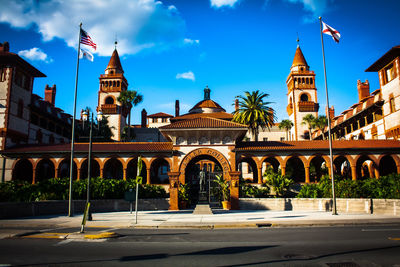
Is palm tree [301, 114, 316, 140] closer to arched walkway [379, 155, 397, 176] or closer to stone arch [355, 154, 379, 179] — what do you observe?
stone arch [355, 154, 379, 179]

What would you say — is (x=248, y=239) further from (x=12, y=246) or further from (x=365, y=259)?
(x=12, y=246)

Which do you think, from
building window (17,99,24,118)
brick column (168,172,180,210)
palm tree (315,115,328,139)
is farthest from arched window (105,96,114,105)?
brick column (168,172,180,210)

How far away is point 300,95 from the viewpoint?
62.8m

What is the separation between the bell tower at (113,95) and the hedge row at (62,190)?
36.9m

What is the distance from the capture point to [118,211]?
79.5 ft

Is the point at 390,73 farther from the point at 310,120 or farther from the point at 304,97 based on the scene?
the point at 304,97

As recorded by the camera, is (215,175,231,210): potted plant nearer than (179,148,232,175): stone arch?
Yes

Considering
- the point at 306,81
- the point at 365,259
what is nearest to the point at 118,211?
the point at 365,259

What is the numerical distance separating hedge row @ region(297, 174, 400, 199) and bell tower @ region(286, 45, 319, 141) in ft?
119

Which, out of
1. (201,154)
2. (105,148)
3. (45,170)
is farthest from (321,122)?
(45,170)

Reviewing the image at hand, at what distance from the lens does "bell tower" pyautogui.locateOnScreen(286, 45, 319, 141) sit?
60653 millimetres

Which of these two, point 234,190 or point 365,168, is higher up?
point 365,168

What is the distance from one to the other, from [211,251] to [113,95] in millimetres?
59729

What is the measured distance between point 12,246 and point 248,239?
7779mm
